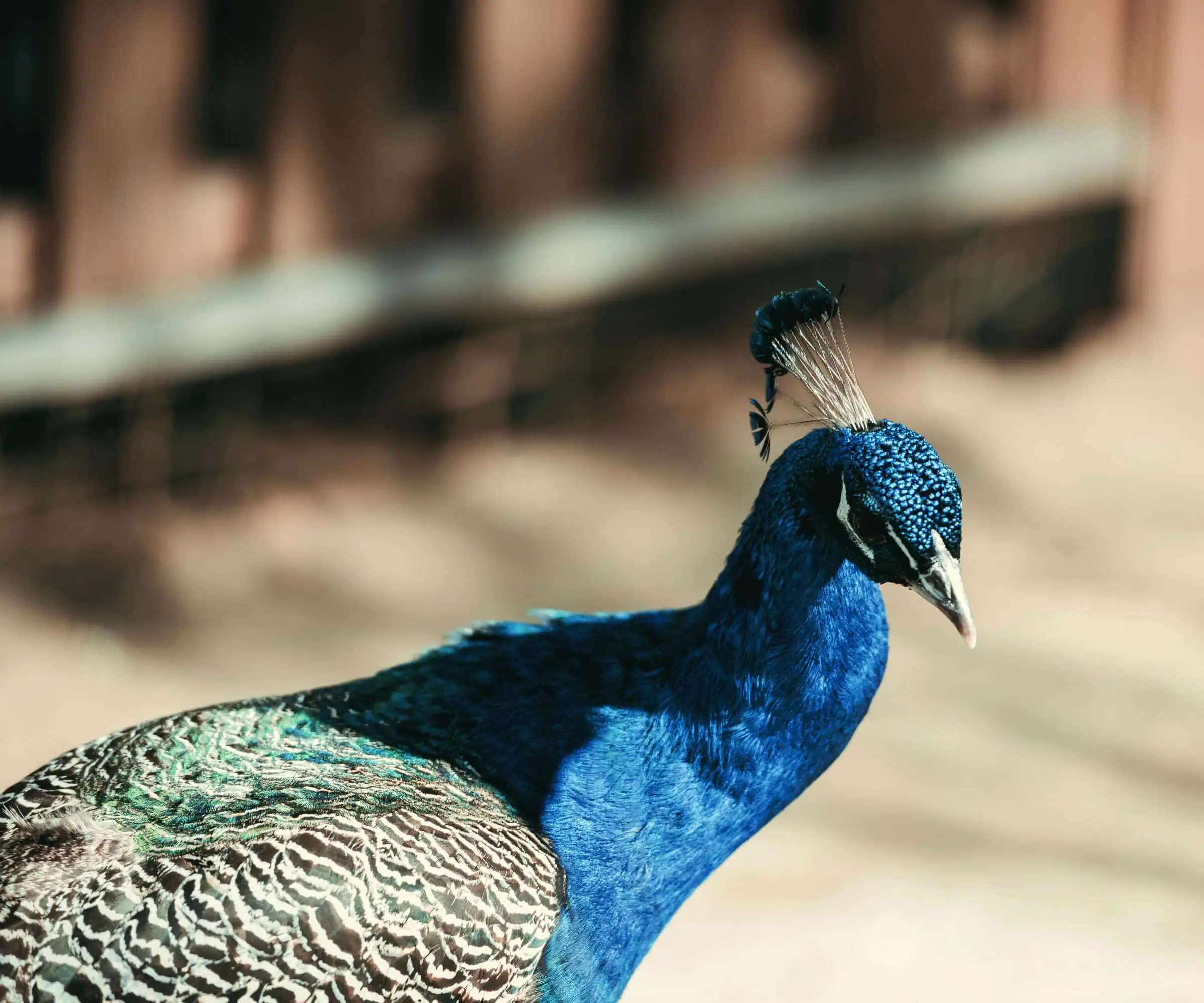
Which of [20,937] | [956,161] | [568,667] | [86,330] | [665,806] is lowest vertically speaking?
[20,937]

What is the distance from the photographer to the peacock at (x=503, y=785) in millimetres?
2082

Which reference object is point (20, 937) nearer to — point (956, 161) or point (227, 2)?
point (227, 2)

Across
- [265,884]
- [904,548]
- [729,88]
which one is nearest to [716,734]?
[904,548]

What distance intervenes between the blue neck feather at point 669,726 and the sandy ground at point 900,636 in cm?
86

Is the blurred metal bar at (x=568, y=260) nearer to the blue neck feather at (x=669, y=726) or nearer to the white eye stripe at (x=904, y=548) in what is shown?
the blue neck feather at (x=669, y=726)

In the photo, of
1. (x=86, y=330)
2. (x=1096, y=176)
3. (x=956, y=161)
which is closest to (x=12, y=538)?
(x=86, y=330)

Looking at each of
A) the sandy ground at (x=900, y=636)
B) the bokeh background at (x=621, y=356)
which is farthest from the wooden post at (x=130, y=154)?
the sandy ground at (x=900, y=636)

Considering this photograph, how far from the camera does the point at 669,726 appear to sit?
8.00ft

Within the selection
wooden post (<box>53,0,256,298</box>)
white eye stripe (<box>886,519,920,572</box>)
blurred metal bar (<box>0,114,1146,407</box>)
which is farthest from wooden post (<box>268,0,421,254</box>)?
white eye stripe (<box>886,519,920,572</box>)

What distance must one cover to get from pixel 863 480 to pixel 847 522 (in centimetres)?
9

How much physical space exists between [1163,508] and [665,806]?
3175mm

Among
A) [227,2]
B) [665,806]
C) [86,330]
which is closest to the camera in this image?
[665,806]

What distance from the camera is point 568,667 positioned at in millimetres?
2531

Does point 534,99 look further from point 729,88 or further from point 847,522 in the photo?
point 847,522
